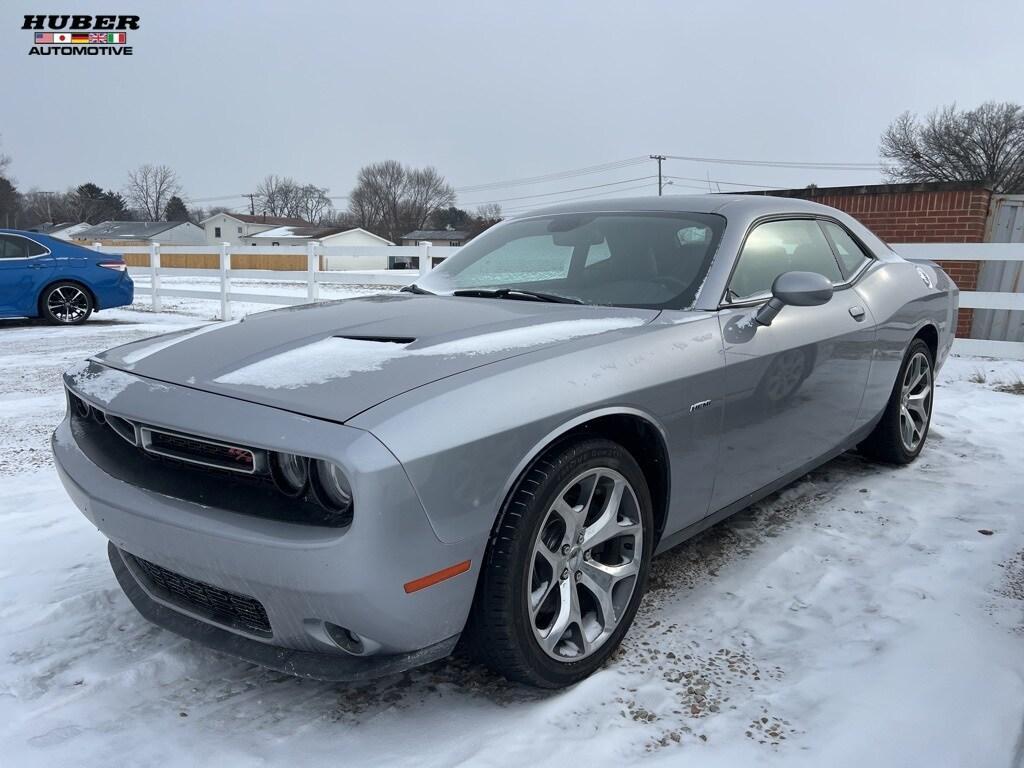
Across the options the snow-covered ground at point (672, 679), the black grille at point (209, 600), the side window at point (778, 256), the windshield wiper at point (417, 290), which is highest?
the side window at point (778, 256)

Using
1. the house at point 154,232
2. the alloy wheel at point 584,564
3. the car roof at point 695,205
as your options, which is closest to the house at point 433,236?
the house at point 154,232

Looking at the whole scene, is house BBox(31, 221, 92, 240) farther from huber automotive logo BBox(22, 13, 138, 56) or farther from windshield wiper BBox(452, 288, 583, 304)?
windshield wiper BBox(452, 288, 583, 304)

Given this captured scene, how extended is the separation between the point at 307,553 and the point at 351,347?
735mm

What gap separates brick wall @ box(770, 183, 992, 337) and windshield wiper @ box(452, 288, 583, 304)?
6.45 metres

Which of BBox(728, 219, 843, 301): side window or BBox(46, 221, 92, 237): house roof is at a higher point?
BBox(46, 221, 92, 237): house roof

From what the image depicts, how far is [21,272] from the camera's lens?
33.4 ft

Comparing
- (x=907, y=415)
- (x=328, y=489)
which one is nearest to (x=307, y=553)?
(x=328, y=489)

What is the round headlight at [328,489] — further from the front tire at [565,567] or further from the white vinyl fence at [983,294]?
the white vinyl fence at [983,294]

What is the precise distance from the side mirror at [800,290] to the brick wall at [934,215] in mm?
6265

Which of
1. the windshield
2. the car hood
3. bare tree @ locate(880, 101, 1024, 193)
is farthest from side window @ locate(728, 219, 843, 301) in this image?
bare tree @ locate(880, 101, 1024, 193)

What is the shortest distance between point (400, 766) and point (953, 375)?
6607 millimetres

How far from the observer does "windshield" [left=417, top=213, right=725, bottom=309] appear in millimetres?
2949

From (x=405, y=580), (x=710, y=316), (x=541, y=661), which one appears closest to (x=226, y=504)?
(x=405, y=580)

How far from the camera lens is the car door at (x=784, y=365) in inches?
110
